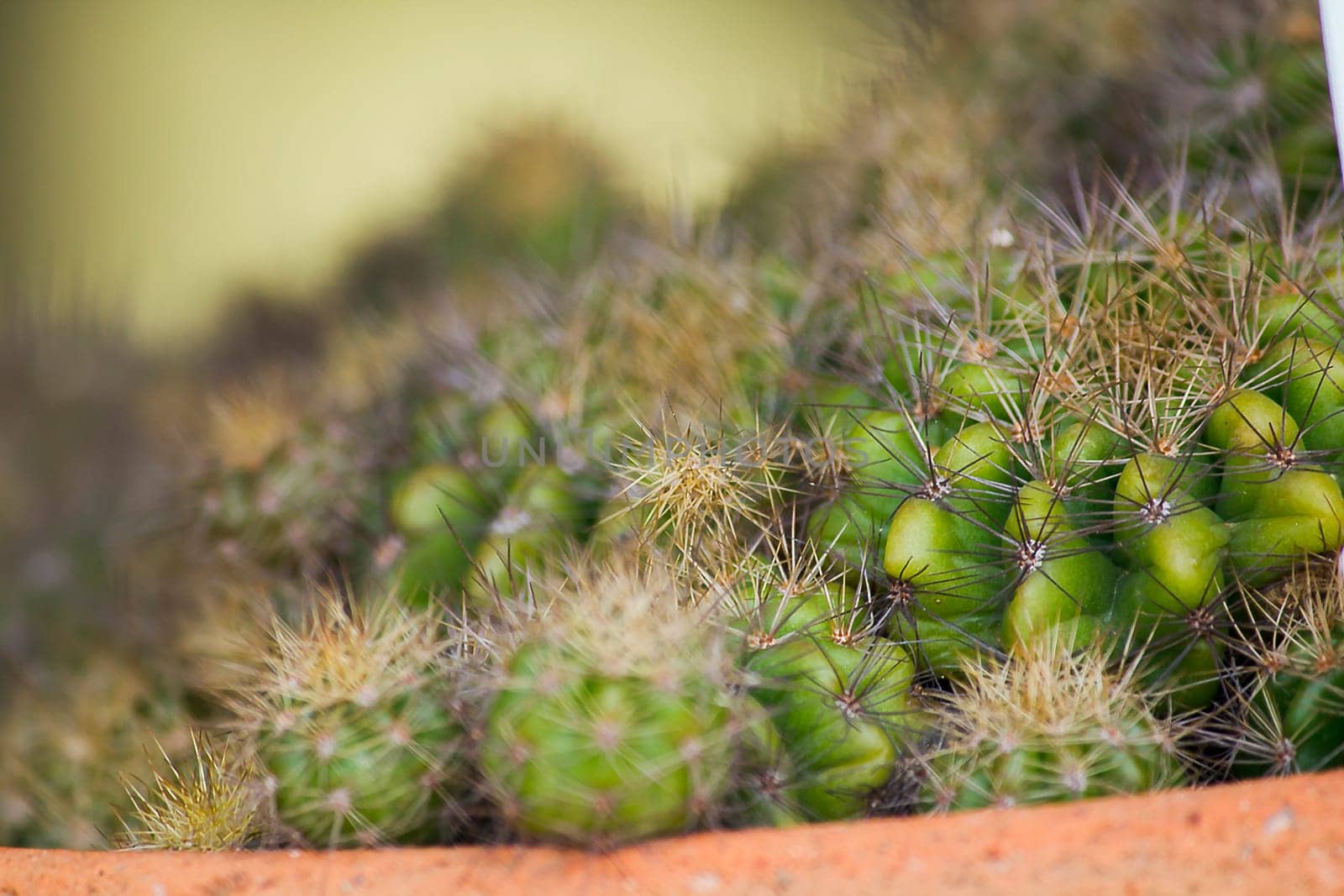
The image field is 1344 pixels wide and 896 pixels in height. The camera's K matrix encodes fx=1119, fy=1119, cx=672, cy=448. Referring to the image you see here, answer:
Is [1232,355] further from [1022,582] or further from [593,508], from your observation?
[593,508]

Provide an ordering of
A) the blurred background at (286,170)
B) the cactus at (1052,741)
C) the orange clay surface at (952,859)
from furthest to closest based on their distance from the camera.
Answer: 1. the blurred background at (286,170)
2. the cactus at (1052,741)
3. the orange clay surface at (952,859)

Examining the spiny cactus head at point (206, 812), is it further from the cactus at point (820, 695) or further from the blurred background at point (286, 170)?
the blurred background at point (286, 170)

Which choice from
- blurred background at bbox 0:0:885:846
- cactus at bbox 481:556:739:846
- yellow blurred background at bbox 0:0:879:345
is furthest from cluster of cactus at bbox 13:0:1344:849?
yellow blurred background at bbox 0:0:879:345

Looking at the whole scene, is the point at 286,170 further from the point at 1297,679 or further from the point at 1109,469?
the point at 1297,679

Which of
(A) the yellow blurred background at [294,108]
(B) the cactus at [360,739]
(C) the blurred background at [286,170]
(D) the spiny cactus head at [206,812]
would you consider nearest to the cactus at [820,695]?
(B) the cactus at [360,739]

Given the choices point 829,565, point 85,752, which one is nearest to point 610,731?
point 829,565

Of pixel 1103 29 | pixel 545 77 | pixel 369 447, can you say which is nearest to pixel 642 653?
pixel 369 447

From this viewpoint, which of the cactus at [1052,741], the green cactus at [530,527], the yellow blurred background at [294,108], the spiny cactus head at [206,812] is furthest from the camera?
the yellow blurred background at [294,108]
